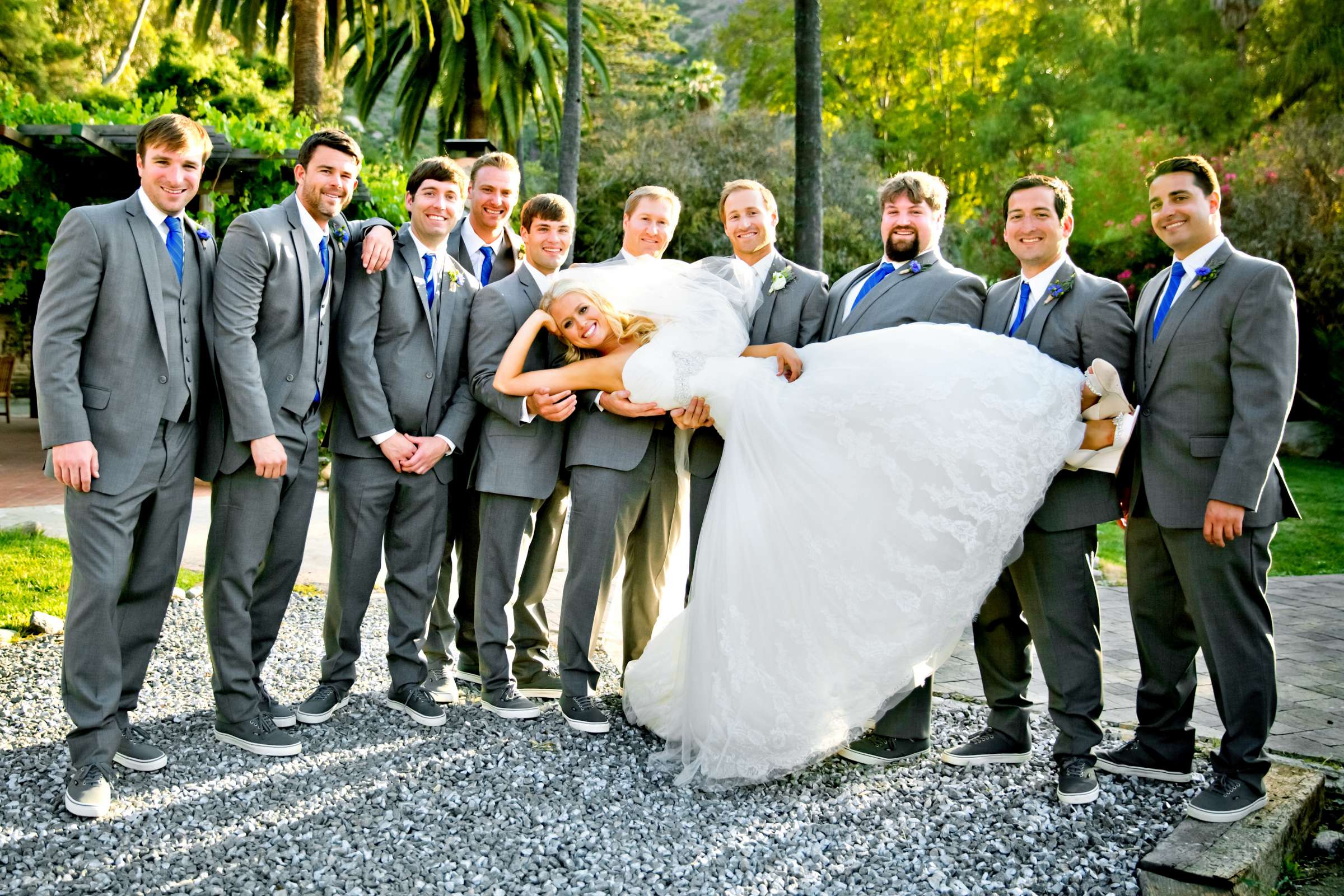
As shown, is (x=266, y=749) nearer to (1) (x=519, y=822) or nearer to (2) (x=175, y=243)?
(1) (x=519, y=822)

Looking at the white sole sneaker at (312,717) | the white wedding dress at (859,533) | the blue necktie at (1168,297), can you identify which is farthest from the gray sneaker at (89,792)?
the blue necktie at (1168,297)

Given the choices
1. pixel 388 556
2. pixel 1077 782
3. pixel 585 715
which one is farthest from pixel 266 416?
pixel 1077 782

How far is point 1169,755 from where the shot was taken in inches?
147

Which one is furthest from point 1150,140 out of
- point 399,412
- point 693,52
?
point 693,52

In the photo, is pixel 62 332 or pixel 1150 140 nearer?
pixel 62 332

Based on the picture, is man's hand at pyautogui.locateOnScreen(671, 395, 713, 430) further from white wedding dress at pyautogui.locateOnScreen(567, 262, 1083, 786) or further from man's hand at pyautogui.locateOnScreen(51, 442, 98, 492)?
man's hand at pyautogui.locateOnScreen(51, 442, 98, 492)

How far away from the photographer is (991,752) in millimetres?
3902

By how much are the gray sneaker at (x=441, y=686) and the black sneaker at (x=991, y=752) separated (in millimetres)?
2079

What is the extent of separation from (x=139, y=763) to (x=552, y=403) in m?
1.95

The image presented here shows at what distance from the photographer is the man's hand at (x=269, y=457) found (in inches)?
146

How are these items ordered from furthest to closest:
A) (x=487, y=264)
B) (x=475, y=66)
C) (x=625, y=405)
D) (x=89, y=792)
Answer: (x=475, y=66) → (x=487, y=264) → (x=625, y=405) → (x=89, y=792)

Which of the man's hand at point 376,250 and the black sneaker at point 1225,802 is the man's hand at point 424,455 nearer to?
the man's hand at point 376,250

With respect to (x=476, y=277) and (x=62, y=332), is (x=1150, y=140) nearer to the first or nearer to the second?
(x=476, y=277)

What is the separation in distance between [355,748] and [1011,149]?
81.8 ft
